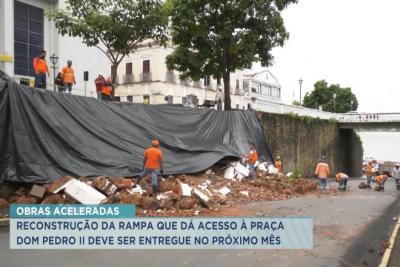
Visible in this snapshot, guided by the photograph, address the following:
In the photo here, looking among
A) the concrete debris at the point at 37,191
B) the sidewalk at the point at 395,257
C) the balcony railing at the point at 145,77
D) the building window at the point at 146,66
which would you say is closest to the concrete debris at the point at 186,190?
the concrete debris at the point at 37,191

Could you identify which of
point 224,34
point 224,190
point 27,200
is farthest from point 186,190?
point 224,34

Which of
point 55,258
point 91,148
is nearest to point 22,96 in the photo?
point 91,148

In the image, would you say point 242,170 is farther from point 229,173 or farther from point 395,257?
point 395,257

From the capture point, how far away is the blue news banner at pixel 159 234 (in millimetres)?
8367

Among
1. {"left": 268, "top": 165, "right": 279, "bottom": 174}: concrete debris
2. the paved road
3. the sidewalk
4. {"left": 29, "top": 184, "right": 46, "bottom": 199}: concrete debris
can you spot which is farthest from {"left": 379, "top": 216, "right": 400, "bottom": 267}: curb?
{"left": 268, "top": 165, "right": 279, "bottom": 174}: concrete debris

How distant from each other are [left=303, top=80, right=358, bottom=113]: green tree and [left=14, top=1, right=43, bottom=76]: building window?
165ft

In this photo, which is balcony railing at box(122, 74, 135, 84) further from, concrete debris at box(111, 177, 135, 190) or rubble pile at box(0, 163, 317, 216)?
concrete debris at box(111, 177, 135, 190)

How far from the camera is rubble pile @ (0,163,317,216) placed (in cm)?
1178

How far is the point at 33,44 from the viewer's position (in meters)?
21.5

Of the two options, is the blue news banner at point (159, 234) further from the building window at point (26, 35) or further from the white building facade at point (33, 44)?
the building window at point (26, 35)

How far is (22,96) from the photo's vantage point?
1270 centimetres

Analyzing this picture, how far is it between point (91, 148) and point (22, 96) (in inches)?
98.6

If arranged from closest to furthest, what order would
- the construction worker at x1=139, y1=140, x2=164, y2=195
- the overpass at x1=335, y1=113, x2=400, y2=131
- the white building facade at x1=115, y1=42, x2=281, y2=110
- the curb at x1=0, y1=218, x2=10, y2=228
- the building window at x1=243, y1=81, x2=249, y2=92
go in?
the curb at x1=0, y1=218, x2=10, y2=228 → the construction worker at x1=139, y1=140, x2=164, y2=195 → the overpass at x1=335, y1=113, x2=400, y2=131 → the white building facade at x1=115, y1=42, x2=281, y2=110 → the building window at x1=243, y1=81, x2=249, y2=92

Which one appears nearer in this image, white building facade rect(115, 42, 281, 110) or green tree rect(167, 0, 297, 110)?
green tree rect(167, 0, 297, 110)
